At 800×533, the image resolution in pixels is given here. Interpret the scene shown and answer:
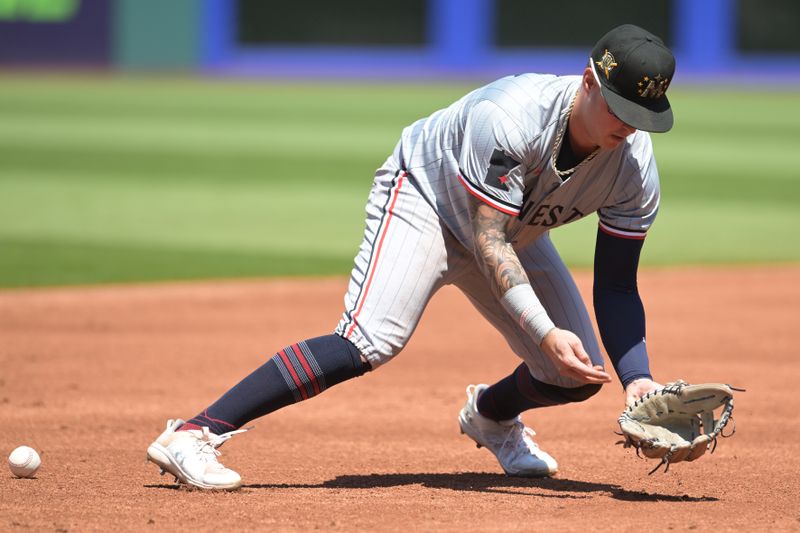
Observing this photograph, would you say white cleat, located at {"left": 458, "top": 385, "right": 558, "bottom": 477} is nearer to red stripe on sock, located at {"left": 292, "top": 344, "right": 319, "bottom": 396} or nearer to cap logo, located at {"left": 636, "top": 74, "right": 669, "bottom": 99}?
red stripe on sock, located at {"left": 292, "top": 344, "right": 319, "bottom": 396}

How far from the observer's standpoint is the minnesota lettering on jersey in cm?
361

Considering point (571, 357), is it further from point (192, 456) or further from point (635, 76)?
point (192, 456)

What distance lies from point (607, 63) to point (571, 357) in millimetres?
821

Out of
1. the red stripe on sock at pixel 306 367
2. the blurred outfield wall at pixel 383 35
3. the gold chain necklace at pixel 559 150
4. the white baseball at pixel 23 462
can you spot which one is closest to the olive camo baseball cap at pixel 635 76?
the gold chain necklace at pixel 559 150

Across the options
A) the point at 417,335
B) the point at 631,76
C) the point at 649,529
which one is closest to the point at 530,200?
the point at 631,76

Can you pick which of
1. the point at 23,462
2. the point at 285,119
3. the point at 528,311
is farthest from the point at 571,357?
the point at 285,119

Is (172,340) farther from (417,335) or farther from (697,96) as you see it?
(697,96)

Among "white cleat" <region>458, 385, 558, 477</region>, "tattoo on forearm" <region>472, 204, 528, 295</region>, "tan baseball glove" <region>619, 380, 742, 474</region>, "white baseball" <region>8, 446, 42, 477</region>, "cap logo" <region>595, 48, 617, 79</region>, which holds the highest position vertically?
"cap logo" <region>595, 48, 617, 79</region>

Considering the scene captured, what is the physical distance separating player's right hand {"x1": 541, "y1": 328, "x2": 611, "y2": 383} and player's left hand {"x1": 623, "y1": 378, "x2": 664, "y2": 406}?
0.37 metres

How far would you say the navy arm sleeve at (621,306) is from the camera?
156 inches

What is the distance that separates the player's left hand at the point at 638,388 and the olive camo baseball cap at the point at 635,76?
81 centimetres

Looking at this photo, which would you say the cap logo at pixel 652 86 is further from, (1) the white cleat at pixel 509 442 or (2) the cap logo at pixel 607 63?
(1) the white cleat at pixel 509 442

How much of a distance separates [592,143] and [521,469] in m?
1.24

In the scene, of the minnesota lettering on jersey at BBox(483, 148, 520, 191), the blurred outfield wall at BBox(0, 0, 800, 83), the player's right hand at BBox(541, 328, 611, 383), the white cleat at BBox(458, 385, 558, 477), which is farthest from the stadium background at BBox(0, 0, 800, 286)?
the player's right hand at BBox(541, 328, 611, 383)
